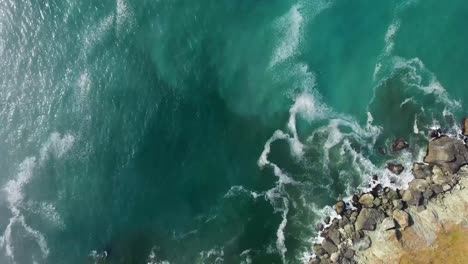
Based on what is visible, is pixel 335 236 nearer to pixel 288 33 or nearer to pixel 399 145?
pixel 399 145

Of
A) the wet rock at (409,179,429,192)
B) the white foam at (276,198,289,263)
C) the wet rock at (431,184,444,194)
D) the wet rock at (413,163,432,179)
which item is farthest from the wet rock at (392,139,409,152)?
the white foam at (276,198,289,263)

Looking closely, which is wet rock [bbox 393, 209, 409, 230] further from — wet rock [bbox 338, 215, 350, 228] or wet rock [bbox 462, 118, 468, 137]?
wet rock [bbox 462, 118, 468, 137]

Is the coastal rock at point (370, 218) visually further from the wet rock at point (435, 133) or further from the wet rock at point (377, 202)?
the wet rock at point (435, 133)

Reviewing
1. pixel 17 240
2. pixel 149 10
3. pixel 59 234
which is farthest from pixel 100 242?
pixel 149 10

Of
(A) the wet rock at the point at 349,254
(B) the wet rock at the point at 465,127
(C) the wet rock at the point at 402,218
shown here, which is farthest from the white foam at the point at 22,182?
(B) the wet rock at the point at 465,127

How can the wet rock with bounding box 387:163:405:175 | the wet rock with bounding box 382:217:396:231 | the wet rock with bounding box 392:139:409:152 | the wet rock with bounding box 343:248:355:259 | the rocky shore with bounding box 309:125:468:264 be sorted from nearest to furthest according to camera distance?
the rocky shore with bounding box 309:125:468:264 → the wet rock with bounding box 382:217:396:231 → the wet rock with bounding box 343:248:355:259 → the wet rock with bounding box 387:163:405:175 → the wet rock with bounding box 392:139:409:152

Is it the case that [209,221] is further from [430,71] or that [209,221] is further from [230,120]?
[430,71]

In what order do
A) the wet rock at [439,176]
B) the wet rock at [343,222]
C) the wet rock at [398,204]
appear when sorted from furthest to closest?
1. the wet rock at [343,222]
2. the wet rock at [439,176]
3. the wet rock at [398,204]

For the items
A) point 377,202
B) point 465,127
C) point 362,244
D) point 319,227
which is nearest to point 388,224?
point 377,202
